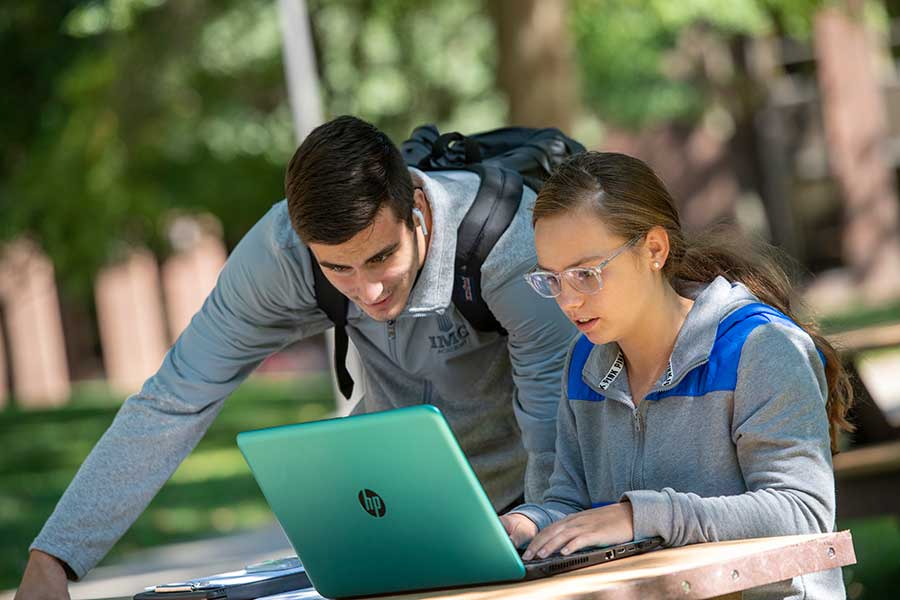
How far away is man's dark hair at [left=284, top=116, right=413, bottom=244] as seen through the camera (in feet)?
10.6

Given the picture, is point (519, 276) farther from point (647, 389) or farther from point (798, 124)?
point (798, 124)

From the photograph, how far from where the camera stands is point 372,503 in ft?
8.73

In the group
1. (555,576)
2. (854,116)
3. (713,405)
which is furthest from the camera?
(854,116)

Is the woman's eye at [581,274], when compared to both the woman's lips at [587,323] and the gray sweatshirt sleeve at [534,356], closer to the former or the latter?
the woman's lips at [587,323]

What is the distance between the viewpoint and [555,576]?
8.55 ft

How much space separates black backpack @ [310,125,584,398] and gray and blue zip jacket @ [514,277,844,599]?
20.0 inches

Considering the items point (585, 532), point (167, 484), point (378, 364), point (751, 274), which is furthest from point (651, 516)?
point (167, 484)

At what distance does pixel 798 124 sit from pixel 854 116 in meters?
1.73

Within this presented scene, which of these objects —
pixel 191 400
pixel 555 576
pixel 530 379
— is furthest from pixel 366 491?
pixel 191 400

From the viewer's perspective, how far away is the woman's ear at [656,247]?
9.80ft

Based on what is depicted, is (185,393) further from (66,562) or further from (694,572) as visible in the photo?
(694,572)

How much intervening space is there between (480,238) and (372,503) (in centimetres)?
109

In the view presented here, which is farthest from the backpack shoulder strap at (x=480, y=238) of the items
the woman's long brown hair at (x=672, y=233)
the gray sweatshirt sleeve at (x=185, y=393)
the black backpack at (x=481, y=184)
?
the woman's long brown hair at (x=672, y=233)

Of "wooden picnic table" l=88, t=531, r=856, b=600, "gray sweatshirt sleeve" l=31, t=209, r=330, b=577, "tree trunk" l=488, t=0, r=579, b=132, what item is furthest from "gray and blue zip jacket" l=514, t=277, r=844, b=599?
"tree trunk" l=488, t=0, r=579, b=132
